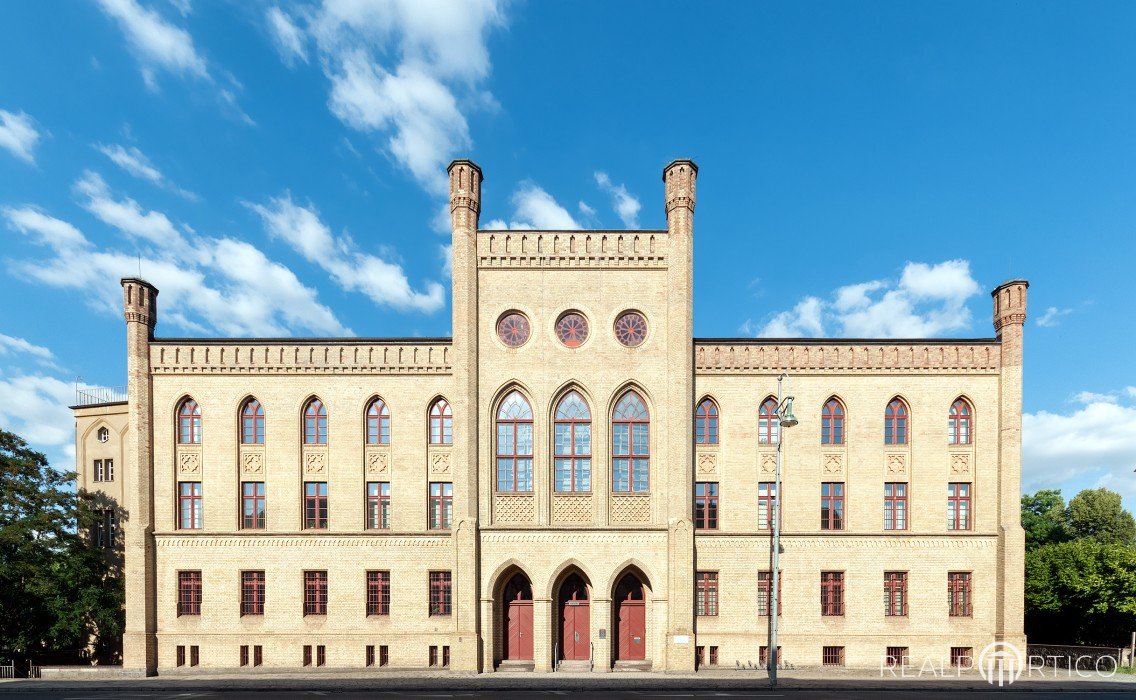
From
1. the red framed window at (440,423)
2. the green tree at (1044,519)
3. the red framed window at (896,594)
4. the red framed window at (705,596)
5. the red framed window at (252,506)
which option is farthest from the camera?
the green tree at (1044,519)

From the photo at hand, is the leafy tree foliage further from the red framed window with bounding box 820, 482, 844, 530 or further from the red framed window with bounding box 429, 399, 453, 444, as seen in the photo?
the red framed window with bounding box 820, 482, 844, 530

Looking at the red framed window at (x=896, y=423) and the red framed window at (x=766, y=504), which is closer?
the red framed window at (x=766, y=504)

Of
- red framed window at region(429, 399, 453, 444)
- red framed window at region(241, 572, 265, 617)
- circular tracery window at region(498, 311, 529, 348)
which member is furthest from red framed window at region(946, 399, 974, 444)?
red framed window at region(241, 572, 265, 617)

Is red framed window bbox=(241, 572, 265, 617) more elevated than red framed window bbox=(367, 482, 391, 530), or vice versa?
red framed window bbox=(367, 482, 391, 530)

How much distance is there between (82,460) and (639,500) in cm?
2963

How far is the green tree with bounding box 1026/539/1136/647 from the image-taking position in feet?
89.3

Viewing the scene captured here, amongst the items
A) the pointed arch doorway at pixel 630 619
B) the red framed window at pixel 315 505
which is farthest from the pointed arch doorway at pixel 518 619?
the red framed window at pixel 315 505

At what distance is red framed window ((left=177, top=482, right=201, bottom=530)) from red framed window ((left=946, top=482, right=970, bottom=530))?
34.9 metres

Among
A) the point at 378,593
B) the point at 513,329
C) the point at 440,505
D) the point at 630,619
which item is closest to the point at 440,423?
the point at 440,505

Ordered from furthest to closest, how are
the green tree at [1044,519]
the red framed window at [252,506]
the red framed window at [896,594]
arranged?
1. the green tree at [1044,519]
2. the red framed window at [252,506]
3. the red framed window at [896,594]

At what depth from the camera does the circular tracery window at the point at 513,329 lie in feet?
84.3

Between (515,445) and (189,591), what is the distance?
16438 mm

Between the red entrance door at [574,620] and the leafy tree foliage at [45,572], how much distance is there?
68.3 ft

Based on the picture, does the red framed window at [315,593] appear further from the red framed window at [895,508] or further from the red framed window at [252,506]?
the red framed window at [895,508]
